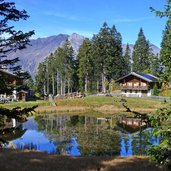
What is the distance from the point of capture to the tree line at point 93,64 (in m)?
92.9

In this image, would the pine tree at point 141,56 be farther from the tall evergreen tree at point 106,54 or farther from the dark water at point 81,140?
the dark water at point 81,140

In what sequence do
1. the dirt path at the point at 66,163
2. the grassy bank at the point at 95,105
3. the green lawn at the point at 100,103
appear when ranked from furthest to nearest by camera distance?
1. the green lawn at the point at 100,103
2. the grassy bank at the point at 95,105
3. the dirt path at the point at 66,163

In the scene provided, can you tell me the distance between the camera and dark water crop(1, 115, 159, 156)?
90.9 feet

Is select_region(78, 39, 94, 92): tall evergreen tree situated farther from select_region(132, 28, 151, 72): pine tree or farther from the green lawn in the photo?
the green lawn

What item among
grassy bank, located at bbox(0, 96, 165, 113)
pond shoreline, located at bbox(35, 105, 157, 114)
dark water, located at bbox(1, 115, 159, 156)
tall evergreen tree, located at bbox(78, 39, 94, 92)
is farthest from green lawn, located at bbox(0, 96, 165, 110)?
tall evergreen tree, located at bbox(78, 39, 94, 92)

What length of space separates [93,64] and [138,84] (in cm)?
1954

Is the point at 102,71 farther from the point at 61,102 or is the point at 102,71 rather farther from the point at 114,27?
the point at 61,102

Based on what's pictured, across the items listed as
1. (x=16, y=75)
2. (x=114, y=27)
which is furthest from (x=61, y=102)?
(x=16, y=75)

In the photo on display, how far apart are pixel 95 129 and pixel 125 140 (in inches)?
338

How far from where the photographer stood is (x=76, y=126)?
144 ft

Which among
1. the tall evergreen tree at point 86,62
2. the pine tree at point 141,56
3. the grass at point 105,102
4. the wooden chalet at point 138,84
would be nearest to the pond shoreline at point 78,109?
the grass at point 105,102

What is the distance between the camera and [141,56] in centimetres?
11038

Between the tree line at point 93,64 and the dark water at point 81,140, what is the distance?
48.4 meters

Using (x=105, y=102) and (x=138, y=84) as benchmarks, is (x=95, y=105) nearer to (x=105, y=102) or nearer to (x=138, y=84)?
(x=105, y=102)
